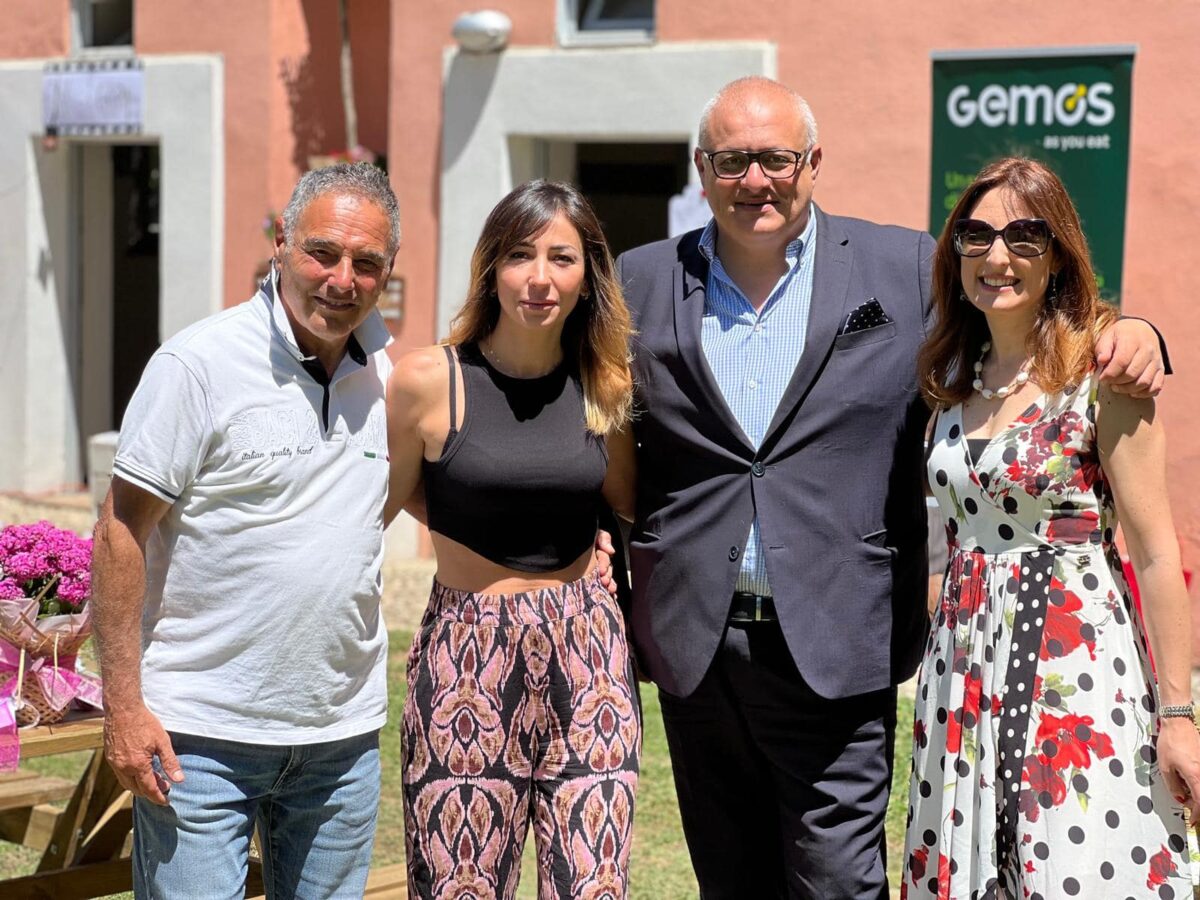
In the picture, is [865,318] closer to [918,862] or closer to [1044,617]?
[1044,617]

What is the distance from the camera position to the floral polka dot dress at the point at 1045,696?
2895 mm

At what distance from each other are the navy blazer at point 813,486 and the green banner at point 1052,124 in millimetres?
4769

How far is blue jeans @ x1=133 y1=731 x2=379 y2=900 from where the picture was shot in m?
2.92

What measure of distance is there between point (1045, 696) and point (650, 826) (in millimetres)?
2873

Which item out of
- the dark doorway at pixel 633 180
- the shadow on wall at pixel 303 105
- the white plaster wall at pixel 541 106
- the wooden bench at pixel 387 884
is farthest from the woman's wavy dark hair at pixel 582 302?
the shadow on wall at pixel 303 105

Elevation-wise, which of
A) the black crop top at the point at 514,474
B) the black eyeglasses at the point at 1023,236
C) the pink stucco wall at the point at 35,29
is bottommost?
the black crop top at the point at 514,474

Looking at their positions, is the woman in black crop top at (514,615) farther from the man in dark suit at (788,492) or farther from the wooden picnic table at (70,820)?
the wooden picnic table at (70,820)

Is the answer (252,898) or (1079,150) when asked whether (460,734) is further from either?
(1079,150)

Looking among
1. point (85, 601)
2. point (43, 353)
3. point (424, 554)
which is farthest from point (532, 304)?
point (43, 353)

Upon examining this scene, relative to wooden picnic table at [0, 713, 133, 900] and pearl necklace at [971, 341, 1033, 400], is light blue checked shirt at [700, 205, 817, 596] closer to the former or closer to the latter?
pearl necklace at [971, 341, 1033, 400]

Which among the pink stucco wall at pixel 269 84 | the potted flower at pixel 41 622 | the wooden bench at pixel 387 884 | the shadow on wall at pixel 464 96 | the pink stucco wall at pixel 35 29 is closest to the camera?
Result: the potted flower at pixel 41 622

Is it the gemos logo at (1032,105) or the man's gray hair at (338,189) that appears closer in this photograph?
the man's gray hair at (338,189)

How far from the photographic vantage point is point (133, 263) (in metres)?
12.3

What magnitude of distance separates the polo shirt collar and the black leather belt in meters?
0.91
